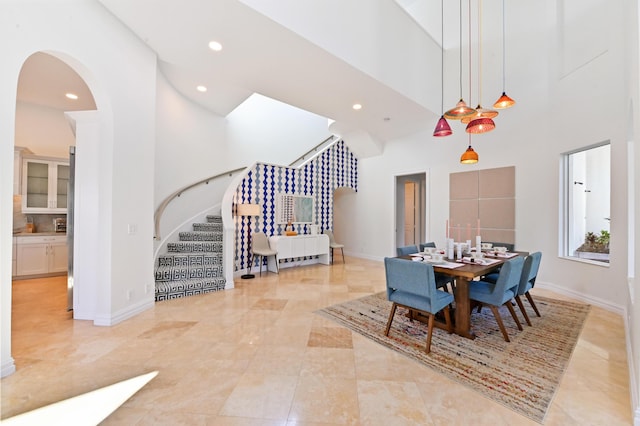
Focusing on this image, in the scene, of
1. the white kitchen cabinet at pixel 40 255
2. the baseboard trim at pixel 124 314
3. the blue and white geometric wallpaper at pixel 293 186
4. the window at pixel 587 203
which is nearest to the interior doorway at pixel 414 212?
the blue and white geometric wallpaper at pixel 293 186

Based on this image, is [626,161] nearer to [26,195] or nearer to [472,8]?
[472,8]

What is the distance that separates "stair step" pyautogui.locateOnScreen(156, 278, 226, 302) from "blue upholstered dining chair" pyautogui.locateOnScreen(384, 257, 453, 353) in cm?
288

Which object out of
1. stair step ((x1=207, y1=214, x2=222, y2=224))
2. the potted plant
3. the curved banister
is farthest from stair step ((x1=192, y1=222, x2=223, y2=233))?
the potted plant

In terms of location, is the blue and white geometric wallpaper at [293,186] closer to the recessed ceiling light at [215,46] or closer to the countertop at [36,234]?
the recessed ceiling light at [215,46]

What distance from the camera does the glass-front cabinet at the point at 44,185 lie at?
4.83 metres

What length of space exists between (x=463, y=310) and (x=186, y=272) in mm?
4019

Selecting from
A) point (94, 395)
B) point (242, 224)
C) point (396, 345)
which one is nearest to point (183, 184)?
point (242, 224)

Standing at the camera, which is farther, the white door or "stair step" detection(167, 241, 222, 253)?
the white door

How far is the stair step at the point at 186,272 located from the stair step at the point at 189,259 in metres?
0.13

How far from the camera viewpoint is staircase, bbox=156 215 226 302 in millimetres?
4032

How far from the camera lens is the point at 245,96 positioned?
216 inches

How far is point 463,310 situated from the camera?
2.77 metres

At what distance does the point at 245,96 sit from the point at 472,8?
4.79m

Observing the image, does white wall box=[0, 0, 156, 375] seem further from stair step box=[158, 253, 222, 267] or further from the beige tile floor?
stair step box=[158, 253, 222, 267]
